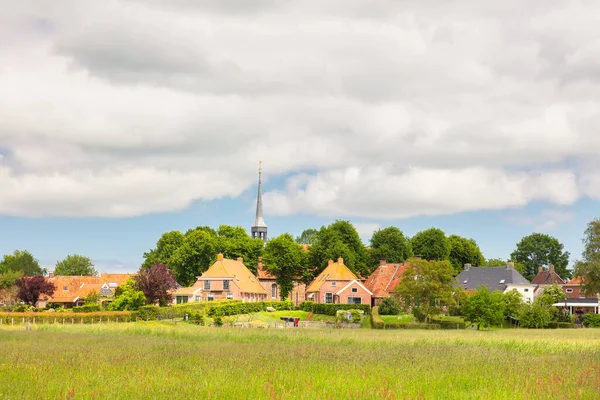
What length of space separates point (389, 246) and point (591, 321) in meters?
38.0

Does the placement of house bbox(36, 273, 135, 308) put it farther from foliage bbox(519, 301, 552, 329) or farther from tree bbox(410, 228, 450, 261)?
foliage bbox(519, 301, 552, 329)

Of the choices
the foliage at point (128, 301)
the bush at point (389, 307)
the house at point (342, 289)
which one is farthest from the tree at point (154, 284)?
the bush at point (389, 307)

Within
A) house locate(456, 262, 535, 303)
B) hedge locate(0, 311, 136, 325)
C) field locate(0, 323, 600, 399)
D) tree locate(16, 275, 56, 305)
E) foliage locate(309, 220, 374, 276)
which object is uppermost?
foliage locate(309, 220, 374, 276)

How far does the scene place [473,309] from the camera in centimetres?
7556

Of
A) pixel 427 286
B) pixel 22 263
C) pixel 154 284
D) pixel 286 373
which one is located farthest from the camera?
pixel 22 263

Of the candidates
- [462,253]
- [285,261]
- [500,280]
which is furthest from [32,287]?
[462,253]

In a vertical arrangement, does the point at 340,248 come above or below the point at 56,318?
above

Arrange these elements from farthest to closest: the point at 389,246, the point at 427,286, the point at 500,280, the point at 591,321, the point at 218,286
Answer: the point at 389,246
the point at 500,280
the point at 218,286
the point at 591,321
the point at 427,286

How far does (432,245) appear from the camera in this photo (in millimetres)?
126375

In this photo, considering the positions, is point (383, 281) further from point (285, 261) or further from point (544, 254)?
point (544, 254)

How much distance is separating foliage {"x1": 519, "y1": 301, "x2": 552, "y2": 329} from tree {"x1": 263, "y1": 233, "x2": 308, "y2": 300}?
4169 centimetres

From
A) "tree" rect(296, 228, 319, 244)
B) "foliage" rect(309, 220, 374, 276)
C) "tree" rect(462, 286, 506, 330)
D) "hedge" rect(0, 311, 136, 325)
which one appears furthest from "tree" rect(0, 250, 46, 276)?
"tree" rect(462, 286, 506, 330)

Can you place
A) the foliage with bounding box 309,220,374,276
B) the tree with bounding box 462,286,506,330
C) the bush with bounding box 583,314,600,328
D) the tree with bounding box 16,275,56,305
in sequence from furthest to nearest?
1. the tree with bounding box 16,275,56,305
2. the foliage with bounding box 309,220,374,276
3. the bush with bounding box 583,314,600,328
4. the tree with bounding box 462,286,506,330

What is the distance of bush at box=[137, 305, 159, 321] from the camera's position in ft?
239
